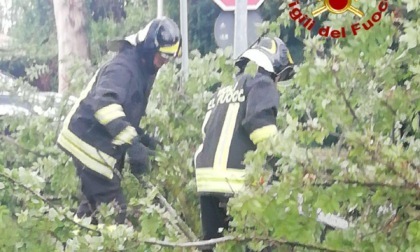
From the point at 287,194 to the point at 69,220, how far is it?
2.91 ft

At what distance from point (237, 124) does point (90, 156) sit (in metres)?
0.71

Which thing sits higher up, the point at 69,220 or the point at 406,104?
the point at 406,104

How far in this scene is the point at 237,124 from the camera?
7.16 feet

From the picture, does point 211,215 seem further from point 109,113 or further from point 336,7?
point 336,7

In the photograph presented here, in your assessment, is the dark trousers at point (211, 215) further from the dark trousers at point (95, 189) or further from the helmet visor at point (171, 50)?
the helmet visor at point (171, 50)

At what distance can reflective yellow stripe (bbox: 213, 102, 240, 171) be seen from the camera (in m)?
2.20

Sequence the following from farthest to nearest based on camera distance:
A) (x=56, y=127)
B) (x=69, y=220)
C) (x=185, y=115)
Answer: (x=56, y=127) → (x=185, y=115) → (x=69, y=220)

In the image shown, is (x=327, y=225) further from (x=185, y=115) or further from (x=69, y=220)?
(x=185, y=115)

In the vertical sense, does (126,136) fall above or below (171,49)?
below

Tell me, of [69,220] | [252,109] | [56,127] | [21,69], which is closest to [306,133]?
[252,109]

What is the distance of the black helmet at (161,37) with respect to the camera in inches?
101

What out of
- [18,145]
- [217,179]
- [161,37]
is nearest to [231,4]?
[161,37]

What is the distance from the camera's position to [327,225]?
154 cm

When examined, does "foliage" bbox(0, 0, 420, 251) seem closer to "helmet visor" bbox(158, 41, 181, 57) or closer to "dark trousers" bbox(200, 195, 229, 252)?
"dark trousers" bbox(200, 195, 229, 252)
